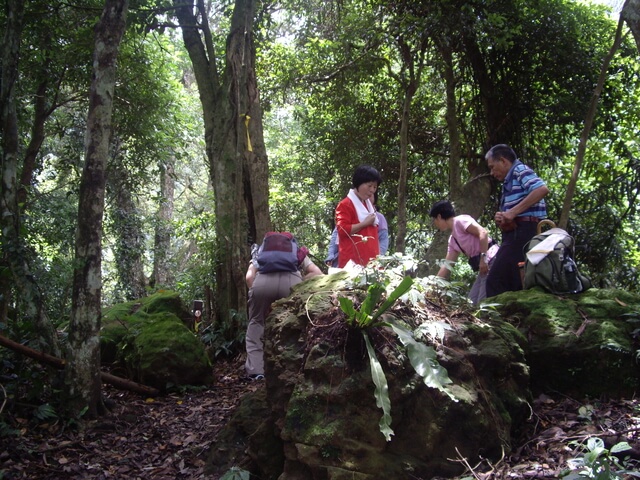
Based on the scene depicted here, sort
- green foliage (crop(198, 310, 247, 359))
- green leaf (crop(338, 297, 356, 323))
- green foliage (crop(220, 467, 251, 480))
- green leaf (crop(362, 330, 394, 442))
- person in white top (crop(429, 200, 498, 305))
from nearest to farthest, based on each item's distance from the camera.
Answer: green leaf (crop(362, 330, 394, 442)) < green leaf (crop(338, 297, 356, 323)) < green foliage (crop(220, 467, 251, 480)) < person in white top (crop(429, 200, 498, 305)) < green foliage (crop(198, 310, 247, 359))

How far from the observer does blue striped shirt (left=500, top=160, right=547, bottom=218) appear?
196 inches

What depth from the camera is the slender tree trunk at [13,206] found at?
458 centimetres

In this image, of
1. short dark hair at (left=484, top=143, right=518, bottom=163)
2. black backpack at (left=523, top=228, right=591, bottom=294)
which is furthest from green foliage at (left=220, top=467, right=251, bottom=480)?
short dark hair at (left=484, top=143, right=518, bottom=163)

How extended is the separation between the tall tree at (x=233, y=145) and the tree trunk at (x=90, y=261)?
2.27 meters

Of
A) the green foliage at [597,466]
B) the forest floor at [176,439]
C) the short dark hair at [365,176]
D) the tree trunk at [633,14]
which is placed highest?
the tree trunk at [633,14]

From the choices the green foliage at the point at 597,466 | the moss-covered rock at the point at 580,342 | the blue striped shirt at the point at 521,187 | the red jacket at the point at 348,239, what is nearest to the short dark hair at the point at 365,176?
the red jacket at the point at 348,239

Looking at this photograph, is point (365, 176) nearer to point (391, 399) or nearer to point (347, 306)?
point (347, 306)

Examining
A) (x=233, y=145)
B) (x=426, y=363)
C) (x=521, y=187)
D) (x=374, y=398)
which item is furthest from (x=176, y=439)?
(x=233, y=145)

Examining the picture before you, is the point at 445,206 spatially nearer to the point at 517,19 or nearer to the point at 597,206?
the point at 517,19

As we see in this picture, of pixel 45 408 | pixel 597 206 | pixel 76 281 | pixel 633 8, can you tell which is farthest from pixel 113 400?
pixel 597 206

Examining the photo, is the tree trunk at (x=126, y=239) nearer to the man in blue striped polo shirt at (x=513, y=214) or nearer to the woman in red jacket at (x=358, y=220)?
the woman in red jacket at (x=358, y=220)

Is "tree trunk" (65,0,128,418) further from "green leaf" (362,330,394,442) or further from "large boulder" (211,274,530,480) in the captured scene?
"green leaf" (362,330,394,442)

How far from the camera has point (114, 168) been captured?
10.5m

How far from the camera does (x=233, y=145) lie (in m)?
7.26
